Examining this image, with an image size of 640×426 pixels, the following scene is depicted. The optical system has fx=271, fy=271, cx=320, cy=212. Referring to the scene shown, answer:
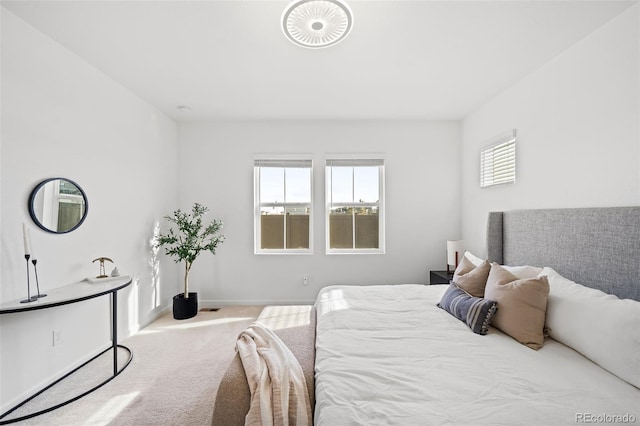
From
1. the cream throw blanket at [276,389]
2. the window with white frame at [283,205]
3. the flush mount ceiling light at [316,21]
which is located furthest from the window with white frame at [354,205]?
the cream throw blanket at [276,389]

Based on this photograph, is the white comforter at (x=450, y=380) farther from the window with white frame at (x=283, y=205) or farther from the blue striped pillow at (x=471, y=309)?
the window with white frame at (x=283, y=205)

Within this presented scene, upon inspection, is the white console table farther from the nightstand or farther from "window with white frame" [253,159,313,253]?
the nightstand

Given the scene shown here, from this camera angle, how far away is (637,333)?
48.0 inches

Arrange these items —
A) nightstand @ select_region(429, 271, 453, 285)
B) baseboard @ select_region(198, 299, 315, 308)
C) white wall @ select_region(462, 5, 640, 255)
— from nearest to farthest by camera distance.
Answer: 1. white wall @ select_region(462, 5, 640, 255)
2. nightstand @ select_region(429, 271, 453, 285)
3. baseboard @ select_region(198, 299, 315, 308)

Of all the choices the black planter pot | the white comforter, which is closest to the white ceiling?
the white comforter

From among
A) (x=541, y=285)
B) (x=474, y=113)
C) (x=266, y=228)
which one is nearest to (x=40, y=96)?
(x=266, y=228)

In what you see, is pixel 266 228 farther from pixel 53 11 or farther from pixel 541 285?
pixel 541 285

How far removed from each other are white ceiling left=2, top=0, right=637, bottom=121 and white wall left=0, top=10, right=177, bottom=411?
0.25 metres

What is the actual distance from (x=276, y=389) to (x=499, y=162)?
10.4ft

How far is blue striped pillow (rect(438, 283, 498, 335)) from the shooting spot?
1741 millimetres

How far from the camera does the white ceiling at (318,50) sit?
180cm

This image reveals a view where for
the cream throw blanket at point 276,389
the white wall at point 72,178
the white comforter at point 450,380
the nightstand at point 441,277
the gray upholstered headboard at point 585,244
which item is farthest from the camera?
the nightstand at point 441,277

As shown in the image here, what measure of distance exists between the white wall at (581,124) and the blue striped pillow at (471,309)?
1143mm

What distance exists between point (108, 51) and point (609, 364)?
3.90 meters
